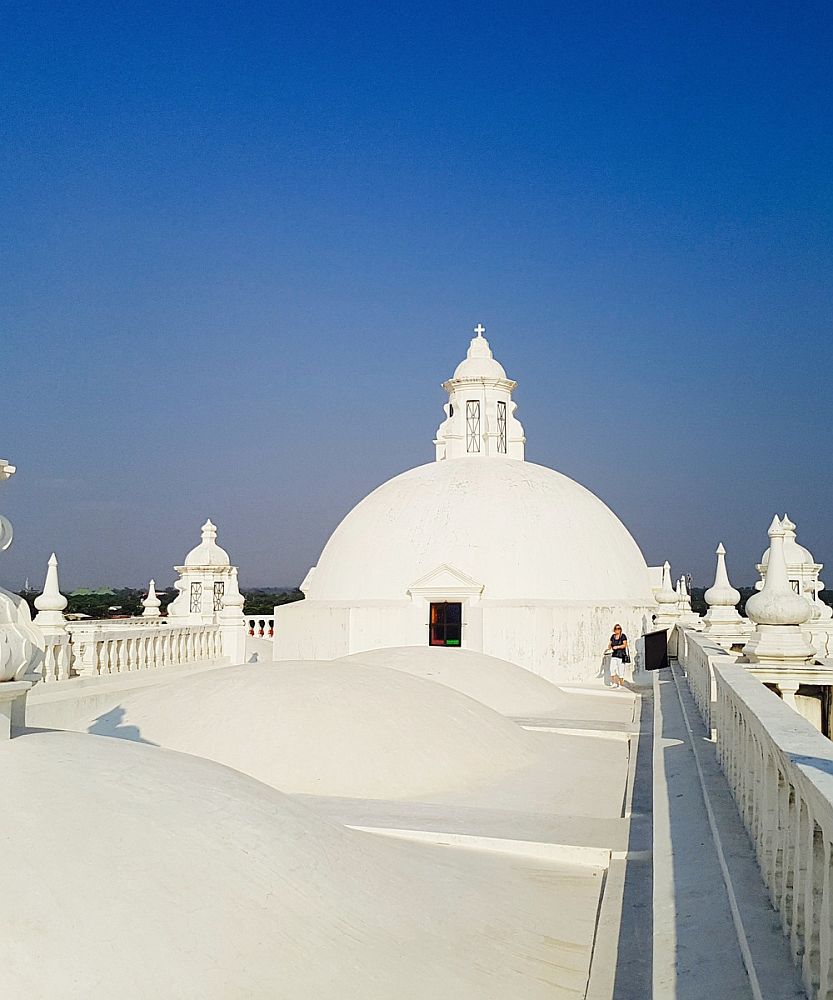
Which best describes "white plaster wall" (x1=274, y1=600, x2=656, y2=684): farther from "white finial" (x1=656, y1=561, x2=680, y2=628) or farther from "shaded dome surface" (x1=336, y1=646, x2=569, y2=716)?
"shaded dome surface" (x1=336, y1=646, x2=569, y2=716)

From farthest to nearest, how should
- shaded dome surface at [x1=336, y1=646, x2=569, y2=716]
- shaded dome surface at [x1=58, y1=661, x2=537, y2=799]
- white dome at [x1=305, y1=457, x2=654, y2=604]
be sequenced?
1. white dome at [x1=305, y1=457, x2=654, y2=604]
2. shaded dome surface at [x1=336, y1=646, x2=569, y2=716]
3. shaded dome surface at [x1=58, y1=661, x2=537, y2=799]

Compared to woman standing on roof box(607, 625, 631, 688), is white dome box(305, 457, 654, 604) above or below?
above

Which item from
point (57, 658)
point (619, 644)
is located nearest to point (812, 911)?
point (57, 658)

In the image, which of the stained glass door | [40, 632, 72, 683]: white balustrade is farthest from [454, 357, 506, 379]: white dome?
[40, 632, 72, 683]: white balustrade

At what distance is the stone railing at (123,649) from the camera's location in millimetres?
14258

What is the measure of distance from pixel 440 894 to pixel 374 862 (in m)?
0.42

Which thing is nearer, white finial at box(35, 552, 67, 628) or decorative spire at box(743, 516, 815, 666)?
decorative spire at box(743, 516, 815, 666)

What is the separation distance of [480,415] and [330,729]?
22.4m

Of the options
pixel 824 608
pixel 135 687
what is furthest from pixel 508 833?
pixel 824 608

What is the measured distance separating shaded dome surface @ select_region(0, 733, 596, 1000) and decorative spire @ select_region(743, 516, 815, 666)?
450 cm

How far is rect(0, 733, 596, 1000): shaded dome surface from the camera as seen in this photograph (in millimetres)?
3621

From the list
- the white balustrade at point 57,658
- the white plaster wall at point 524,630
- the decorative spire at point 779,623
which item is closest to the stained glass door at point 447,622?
the white plaster wall at point 524,630

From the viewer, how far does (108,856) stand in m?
3.98

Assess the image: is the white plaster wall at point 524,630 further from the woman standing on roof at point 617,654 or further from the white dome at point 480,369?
the white dome at point 480,369
